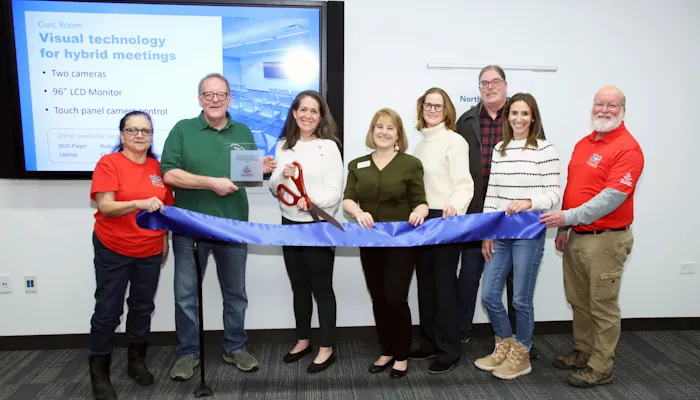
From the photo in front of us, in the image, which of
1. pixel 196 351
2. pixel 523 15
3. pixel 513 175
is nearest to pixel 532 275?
pixel 513 175

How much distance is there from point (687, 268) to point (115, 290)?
3982 mm

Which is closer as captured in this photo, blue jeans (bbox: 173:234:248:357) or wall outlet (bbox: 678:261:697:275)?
blue jeans (bbox: 173:234:248:357)

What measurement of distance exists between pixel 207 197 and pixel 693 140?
11.4ft

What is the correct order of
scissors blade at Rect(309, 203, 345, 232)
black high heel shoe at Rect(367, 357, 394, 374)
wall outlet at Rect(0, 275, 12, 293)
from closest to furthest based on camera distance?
scissors blade at Rect(309, 203, 345, 232)
black high heel shoe at Rect(367, 357, 394, 374)
wall outlet at Rect(0, 275, 12, 293)

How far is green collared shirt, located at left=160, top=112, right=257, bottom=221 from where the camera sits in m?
2.62

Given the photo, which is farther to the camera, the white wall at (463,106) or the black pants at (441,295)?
the white wall at (463,106)

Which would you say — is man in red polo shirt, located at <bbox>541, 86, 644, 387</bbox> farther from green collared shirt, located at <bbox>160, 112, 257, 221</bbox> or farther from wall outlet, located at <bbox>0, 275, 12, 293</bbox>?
wall outlet, located at <bbox>0, 275, 12, 293</bbox>

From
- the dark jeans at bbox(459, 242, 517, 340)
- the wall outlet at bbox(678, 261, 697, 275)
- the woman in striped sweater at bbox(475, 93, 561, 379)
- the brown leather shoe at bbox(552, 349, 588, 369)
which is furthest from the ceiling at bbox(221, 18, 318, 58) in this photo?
the wall outlet at bbox(678, 261, 697, 275)

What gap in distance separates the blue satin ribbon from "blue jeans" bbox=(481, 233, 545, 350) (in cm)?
12

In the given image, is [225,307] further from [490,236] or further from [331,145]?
[490,236]

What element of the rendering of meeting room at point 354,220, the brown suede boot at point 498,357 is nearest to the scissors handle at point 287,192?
the rendering of meeting room at point 354,220

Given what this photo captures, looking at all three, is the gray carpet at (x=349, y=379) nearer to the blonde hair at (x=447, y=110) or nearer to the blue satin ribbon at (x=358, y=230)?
the blue satin ribbon at (x=358, y=230)

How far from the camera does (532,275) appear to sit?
270 centimetres

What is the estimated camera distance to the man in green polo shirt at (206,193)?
2602mm
